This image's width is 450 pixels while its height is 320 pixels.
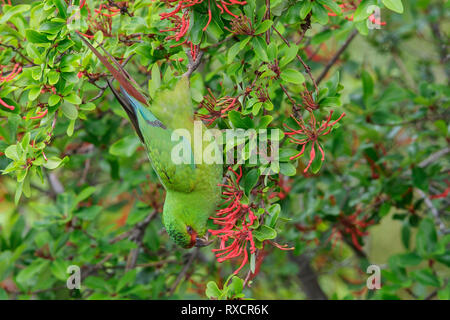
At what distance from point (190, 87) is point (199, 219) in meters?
0.59

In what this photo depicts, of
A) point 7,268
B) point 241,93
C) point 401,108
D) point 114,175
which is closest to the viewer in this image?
point 241,93

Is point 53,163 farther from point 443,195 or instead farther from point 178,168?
point 443,195

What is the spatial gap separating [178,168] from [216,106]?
380 millimetres

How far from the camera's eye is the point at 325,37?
2645 mm

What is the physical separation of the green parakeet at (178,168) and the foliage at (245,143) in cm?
9

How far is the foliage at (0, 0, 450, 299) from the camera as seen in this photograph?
6.21 ft

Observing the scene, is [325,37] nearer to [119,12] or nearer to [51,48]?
[119,12]

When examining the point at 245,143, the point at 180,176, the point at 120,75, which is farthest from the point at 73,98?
the point at 245,143

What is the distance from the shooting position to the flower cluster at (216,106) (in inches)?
76.0

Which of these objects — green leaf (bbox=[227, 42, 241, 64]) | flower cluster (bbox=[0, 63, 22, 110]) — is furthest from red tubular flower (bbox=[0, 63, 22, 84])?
green leaf (bbox=[227, 42, 241, 64])

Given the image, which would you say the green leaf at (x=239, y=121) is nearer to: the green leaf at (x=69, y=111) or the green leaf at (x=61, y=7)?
the green leaf at (x=69, y=111)

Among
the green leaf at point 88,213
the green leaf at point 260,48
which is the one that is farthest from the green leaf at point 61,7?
the green leaf at point 88,213
